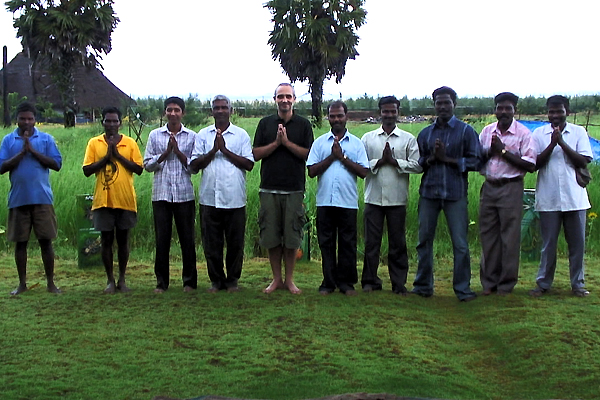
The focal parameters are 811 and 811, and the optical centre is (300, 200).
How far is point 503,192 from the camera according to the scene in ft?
21.5

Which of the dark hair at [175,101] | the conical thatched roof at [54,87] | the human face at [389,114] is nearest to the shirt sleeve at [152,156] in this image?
the dark hair at [175,101]

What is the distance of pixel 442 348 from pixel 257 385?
1.44 metres

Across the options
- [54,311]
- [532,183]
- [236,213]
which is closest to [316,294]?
[236,213]

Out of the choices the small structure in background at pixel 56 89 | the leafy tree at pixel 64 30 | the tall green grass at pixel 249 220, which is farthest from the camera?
the small structure in background at pixel 56 89

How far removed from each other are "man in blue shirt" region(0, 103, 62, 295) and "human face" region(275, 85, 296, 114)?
6.15 ft

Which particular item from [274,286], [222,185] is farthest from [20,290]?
[274,286]

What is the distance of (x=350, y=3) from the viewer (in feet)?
80.9

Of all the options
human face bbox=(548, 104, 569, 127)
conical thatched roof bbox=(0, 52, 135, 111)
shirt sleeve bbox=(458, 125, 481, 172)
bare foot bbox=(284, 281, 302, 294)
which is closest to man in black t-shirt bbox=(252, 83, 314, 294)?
bare foot bbox=(284, 281, 302, 294)

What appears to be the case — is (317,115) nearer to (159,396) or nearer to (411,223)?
(411,223)

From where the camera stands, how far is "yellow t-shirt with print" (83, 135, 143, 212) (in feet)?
21.6

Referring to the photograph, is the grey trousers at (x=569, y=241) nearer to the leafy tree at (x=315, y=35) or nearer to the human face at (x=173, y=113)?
the human face at (x=173, y=113)

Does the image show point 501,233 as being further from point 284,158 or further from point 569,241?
point 284,158

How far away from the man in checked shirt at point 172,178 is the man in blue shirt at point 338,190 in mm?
1039

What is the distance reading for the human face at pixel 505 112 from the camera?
6461 millimetres
